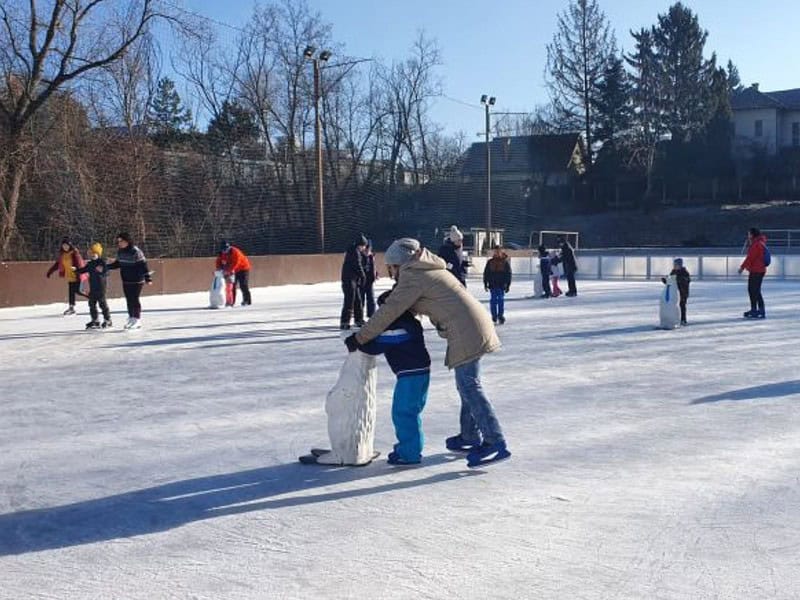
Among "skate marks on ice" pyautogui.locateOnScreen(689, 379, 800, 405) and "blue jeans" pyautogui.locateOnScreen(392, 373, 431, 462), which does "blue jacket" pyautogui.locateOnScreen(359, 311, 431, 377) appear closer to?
"blue jeans" pyautogui.locateOnScreen(392, 373, 431, 462)

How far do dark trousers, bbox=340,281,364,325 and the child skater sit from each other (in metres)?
3.84

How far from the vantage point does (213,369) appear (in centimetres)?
1128

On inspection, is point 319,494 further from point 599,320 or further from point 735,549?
point 599,320

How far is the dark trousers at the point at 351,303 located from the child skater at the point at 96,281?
12.6 ft

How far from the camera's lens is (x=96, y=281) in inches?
623

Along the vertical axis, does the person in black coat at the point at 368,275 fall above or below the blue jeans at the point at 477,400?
above

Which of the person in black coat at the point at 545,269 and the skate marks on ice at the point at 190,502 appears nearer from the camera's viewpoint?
the skate marks on ice at the point at 190,502

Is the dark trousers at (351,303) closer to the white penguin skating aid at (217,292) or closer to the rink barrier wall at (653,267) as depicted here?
the white penguin skating aid at (217,292)

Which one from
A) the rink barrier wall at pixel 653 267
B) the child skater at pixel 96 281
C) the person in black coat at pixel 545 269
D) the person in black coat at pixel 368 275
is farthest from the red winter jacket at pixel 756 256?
the rink barrier wall at pixel 653 267

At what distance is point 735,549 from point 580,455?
2.06 meters

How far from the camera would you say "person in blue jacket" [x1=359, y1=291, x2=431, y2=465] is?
239 inches

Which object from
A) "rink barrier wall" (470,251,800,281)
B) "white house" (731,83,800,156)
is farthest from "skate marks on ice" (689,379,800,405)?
"white house" (731,83,800,156)

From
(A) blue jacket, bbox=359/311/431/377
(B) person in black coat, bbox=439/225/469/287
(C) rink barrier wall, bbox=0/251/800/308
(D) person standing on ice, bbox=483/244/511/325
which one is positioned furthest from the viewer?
(C) rink barrier wall, bbox=0/251/800/308

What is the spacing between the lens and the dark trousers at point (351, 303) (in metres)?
15.4
